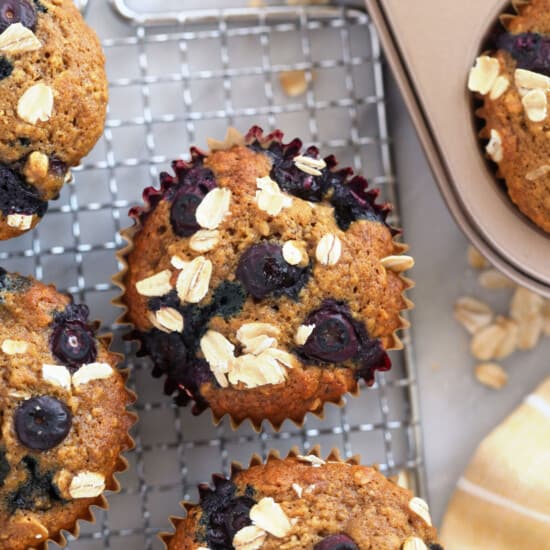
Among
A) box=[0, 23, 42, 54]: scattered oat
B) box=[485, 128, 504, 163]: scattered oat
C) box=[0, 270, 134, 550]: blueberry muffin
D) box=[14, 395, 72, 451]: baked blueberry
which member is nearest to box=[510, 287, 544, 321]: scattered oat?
box=[485, 128, 504, 163]: scattered oat

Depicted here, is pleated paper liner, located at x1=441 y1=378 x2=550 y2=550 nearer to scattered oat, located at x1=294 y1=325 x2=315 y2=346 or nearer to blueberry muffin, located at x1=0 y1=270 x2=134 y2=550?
scattered oat, located at x1=294 y1=325 x2=315 y2=346

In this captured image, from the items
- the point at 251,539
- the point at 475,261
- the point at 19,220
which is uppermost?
the point at 19,220

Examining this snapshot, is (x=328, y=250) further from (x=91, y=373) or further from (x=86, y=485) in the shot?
(x=86, y=485)

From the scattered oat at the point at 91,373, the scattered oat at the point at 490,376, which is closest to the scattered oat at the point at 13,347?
the scattered oat at the point at 91,373

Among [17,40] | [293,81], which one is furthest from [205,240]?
[293,81]

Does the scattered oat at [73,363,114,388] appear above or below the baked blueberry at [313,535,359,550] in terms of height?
above

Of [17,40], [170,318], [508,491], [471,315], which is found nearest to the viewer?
[17,40]
